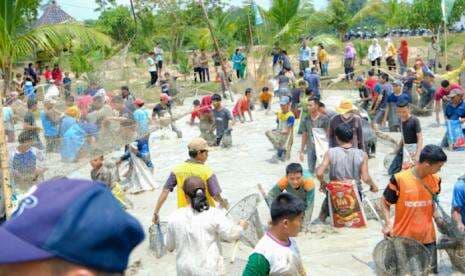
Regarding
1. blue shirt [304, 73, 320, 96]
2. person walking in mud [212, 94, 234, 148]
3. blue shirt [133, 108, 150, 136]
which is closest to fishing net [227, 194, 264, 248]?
blue shirt [133, 108, 150, 136]

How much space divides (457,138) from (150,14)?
24.7 metres

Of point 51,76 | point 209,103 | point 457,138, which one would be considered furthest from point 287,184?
A: point 51,76

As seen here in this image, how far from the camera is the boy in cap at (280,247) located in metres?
4.00

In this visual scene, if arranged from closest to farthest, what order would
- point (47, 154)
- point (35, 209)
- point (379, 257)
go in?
point (35, 209) → point (379, 257) → point (47, 154)

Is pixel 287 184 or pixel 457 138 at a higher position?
pixel 287 184

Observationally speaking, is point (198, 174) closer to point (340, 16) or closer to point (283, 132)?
point (283, 132)

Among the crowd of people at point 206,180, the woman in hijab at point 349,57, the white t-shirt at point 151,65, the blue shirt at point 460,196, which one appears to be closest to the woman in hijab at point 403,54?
the woman in hijab at point 349,57

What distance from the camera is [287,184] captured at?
7836mm

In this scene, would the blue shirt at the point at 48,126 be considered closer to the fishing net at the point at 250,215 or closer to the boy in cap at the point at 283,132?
the boy in cap at the point at 283,132

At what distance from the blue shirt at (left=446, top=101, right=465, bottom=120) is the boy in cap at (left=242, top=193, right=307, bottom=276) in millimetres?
8885

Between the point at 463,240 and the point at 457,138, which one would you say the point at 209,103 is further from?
the point at 463,240

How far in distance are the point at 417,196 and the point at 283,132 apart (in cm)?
740

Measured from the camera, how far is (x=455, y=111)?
1249cm

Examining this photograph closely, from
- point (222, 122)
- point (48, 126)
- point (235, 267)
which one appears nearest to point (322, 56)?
point (222, 122)
